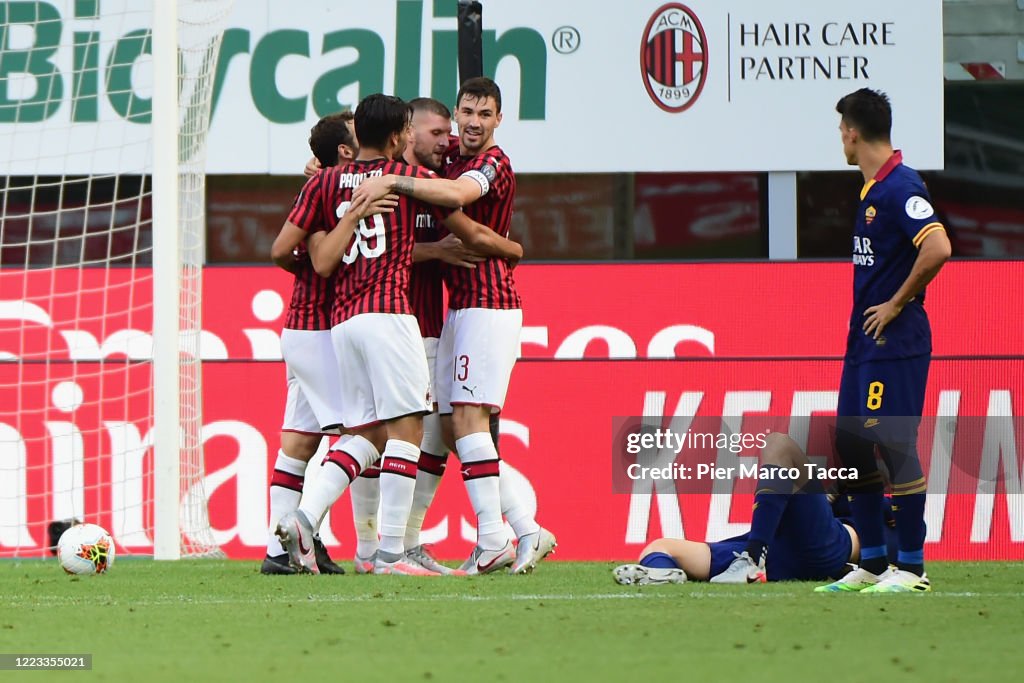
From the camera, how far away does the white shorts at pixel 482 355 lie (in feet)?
20.0

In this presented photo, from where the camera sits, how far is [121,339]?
9078mm

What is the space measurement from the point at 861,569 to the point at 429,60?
6408mm

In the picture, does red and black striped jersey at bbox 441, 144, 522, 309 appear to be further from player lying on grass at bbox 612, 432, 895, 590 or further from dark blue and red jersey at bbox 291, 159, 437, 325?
player lying on grass at bbox 612, 432, 895, 590

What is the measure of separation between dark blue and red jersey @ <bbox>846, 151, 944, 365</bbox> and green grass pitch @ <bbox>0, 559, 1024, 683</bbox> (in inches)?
32.1

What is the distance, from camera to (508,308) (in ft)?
20.4

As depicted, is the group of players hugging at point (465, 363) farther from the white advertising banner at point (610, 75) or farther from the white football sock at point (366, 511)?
the white advertising banner at point (610, 75)

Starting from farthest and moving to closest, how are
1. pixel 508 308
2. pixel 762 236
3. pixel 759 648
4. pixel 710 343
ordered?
pixel 762 236 < pixel 710 343 < pixel 508 308 < pixel 759 648

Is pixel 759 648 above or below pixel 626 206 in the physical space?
below

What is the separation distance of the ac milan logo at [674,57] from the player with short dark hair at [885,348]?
5466 mm

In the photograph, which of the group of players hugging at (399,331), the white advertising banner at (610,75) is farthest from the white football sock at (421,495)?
the white advertising banner at (610,75)

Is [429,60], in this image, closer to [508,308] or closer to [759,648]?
[508,308]

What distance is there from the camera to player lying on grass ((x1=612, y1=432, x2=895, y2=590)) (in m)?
5.26

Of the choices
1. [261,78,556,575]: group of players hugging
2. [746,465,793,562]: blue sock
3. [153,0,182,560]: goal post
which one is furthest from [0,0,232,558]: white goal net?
[746,465,793,562]: blue sock

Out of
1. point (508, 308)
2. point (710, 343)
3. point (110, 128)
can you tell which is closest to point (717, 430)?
point (710, 343)
